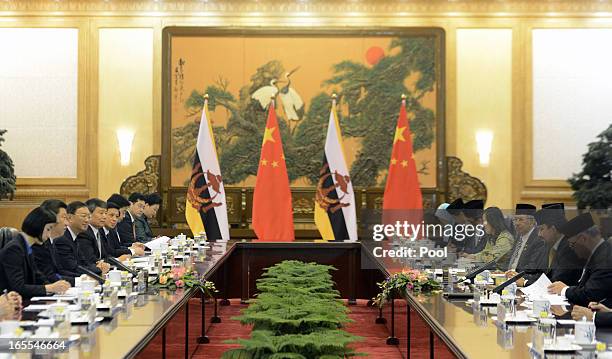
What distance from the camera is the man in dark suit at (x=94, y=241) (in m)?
6.66

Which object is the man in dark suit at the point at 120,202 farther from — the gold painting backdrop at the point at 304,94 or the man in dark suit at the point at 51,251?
the gold painting backdrop at the point at 304,94

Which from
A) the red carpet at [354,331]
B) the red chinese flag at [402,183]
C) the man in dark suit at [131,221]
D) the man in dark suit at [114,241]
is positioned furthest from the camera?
the red chinese flag at [402,183]

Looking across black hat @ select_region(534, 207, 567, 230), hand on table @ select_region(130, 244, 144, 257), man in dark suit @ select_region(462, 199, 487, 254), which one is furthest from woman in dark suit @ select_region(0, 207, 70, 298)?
man in dark suit @ select_region(462, 199, 487, 254)

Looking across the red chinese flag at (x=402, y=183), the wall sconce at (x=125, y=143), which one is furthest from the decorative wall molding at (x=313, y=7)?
the red chinese flag at (x=402, y=183)

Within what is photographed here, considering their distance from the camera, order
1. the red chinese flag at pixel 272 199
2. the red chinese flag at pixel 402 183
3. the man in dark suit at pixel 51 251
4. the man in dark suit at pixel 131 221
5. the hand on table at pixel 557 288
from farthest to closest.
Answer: the red chinese flag at pixel 402 183 < the red chinese flag at pixel 272 199 < the man in dark suit at pixel 131 221 < the man in dark suit at pixel 51 251 < the hand on table at pixel 557 288

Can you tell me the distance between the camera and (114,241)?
27.2 ft

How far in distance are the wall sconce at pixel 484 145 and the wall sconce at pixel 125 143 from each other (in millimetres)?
4975

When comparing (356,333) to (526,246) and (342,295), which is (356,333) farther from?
(526,246)

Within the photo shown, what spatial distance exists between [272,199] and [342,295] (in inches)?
68.5

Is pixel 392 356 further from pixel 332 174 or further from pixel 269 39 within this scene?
pixel 269 39

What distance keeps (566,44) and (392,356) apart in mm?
7074

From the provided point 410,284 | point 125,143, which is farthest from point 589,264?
point 125,143

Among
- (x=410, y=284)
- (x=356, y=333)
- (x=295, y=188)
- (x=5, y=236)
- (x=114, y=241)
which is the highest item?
(x=295, y=188)

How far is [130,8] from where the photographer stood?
39.3 feet
